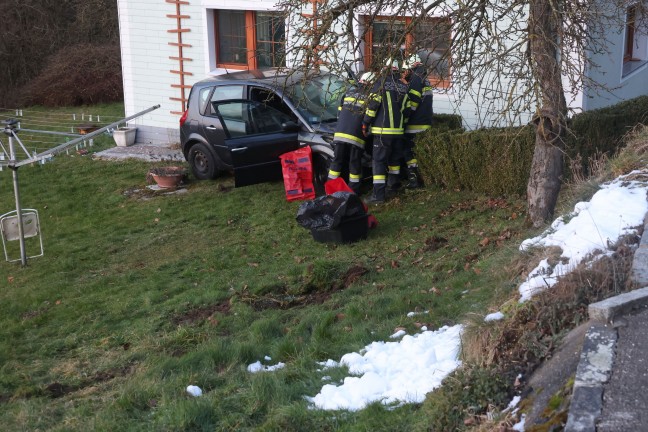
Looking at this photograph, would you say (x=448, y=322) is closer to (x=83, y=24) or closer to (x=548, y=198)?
(x=548, y=198)

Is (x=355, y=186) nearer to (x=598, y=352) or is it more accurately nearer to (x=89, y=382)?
(x=89, y=382)

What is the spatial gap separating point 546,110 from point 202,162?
6988 mm

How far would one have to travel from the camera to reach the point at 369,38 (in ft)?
44.1

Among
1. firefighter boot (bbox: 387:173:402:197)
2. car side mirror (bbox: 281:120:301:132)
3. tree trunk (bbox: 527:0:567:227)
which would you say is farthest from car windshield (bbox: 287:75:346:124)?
tree trunk (bbox: 527:0:567:227)

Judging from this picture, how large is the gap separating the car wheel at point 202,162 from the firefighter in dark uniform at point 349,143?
2763 millimetres

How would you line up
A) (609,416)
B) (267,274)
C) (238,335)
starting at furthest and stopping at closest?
(267,274), (238,335), (609,416)

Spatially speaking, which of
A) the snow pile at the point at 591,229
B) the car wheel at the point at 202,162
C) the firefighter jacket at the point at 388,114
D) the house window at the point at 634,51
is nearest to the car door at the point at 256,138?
the car wheel at the point at 202,162

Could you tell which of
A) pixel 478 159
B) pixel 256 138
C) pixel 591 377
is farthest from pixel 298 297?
pixel 591 377

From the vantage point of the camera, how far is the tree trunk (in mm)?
7520

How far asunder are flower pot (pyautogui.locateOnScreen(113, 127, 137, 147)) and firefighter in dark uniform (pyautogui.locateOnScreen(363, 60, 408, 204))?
735cm

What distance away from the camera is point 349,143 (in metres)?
11.2

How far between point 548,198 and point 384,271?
177 centimetres

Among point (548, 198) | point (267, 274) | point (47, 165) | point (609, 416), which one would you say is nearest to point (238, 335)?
point (267, 274)

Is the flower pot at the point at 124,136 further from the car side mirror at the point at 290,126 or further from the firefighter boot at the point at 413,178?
the firefighter boot at the point at 413,178
